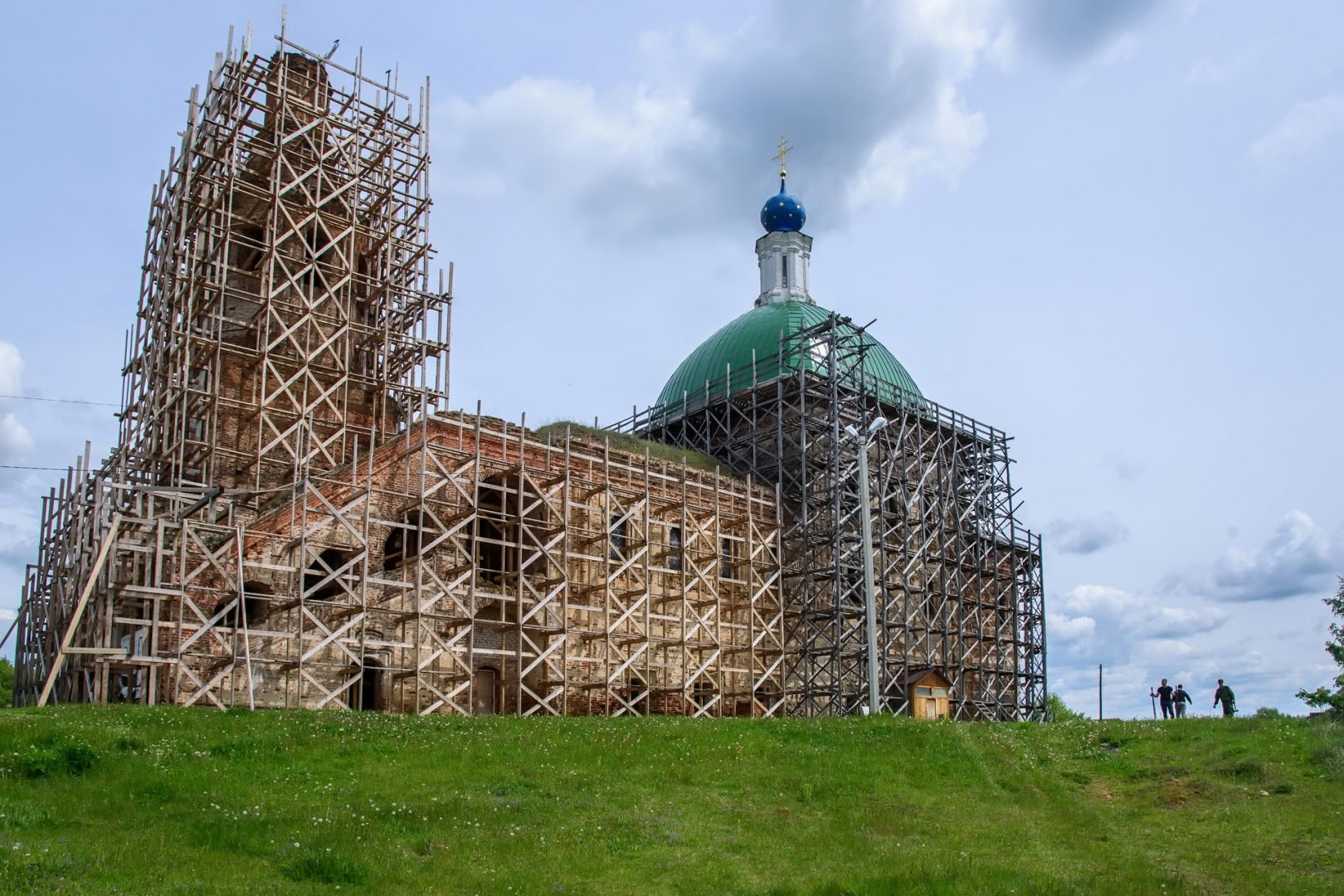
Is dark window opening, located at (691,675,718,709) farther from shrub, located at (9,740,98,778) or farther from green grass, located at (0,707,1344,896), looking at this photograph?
shrub, located at (9,740,98,778)

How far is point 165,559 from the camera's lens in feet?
66.4

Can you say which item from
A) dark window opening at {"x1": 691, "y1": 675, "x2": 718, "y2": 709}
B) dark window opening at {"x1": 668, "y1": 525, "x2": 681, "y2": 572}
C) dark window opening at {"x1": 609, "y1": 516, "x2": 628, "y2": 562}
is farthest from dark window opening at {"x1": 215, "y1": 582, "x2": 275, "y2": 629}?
dark window opening at {"x1": 691, "y1": 675, "x2": 718, "y2": 709}

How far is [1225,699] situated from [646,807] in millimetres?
15573

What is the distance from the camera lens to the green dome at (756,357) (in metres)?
35.4

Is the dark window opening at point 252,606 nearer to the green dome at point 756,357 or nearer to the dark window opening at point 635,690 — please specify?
the dark window opening at point 635,690

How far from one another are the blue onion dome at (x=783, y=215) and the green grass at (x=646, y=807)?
2700 cm

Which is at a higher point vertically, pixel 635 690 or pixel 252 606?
pixel 252 606

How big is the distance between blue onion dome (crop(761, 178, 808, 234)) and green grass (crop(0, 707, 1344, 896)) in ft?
88.6

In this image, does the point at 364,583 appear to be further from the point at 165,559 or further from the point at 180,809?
the point at 180,809

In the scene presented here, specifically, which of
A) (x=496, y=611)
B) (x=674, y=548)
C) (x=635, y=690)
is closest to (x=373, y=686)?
(x=496, y=611)

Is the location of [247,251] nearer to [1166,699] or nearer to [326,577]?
[326,577]

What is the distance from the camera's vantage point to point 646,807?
12.2 metres

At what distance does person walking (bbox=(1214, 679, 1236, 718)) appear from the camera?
74.2 ft

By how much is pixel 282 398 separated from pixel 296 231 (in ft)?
12.8
